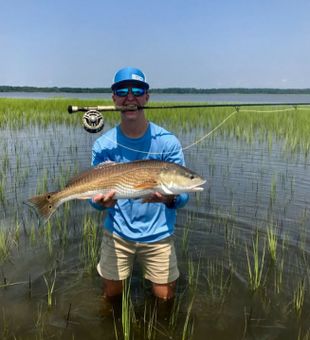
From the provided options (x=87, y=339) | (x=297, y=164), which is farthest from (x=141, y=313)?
(x=297, y=164)

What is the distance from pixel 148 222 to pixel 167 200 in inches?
15.9

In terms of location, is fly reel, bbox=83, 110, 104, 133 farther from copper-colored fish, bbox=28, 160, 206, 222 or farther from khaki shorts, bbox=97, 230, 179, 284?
khaki shorts, bbox=97, 230, 179, 284

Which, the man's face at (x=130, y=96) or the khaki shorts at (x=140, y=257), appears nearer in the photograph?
the man's face at (x=130, y=96)

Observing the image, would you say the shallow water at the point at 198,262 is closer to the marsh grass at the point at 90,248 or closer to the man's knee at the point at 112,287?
the marsh grass at the point at 90,248

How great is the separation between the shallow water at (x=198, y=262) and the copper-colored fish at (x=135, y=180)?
1.41 meters

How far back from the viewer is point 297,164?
966 centimetres

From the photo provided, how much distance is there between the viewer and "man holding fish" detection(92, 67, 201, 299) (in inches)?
138

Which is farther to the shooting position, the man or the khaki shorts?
the khaki shorts

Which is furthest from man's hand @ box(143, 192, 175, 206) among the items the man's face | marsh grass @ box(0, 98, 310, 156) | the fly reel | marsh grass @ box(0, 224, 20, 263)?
marsh grass @ box(0, 98, 310, 156)

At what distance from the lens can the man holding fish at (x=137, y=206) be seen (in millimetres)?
3504

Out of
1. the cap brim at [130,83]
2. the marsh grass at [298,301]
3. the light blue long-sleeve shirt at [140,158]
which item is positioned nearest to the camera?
the cap brim at [130,83]

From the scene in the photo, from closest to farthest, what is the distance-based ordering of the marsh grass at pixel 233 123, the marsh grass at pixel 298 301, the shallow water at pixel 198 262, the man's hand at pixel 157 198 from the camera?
1. the man's hand at pixel 157 198
2. the shallow water at pixel 198 262
3. the marsh grass at pixel 298 301
4. the marsh grass at pixel 233 123

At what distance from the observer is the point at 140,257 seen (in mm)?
3854

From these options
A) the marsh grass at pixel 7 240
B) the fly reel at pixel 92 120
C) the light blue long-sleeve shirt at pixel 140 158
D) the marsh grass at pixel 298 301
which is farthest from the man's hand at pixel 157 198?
the marsh grass at pixel 7 240
